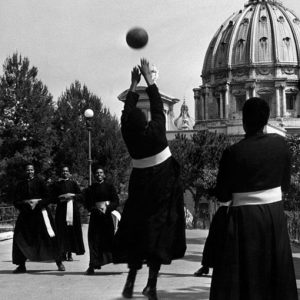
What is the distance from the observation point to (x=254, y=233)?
20.7 ft

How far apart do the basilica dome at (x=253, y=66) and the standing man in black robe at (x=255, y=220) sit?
11255 cm

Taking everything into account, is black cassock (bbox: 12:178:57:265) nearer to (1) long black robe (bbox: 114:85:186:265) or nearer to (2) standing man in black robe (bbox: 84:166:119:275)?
(2) standing man in black robe (bbox: 84:166:119:275)

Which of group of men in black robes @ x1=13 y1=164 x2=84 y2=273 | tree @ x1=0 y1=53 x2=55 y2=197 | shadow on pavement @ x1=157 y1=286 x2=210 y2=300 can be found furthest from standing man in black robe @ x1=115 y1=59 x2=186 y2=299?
tree @ x1=0 y1=53 x2=55 y2=197

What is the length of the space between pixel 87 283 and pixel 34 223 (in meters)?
2.49

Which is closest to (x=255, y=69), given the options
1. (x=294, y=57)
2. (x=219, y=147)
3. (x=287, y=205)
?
(x=294, y=57)

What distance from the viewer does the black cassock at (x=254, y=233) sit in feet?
20.3

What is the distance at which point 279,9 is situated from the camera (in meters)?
132

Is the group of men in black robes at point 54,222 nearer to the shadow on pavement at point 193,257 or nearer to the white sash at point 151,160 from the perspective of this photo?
the shadow on pavement at point 193,257

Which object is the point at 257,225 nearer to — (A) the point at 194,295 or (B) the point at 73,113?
(A) the point at 194,295

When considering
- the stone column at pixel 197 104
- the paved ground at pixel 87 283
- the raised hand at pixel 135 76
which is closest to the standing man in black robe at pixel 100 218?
the paved ground at pixel 87 283

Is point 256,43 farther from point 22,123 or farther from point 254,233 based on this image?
point 254,233

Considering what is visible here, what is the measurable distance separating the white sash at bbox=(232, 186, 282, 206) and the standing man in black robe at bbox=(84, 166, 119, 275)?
5.91m

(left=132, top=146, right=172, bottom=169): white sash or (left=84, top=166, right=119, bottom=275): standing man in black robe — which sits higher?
(left=132, top=146, right=172, bottom=169): white sash

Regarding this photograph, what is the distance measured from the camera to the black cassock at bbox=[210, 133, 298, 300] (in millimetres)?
6191
